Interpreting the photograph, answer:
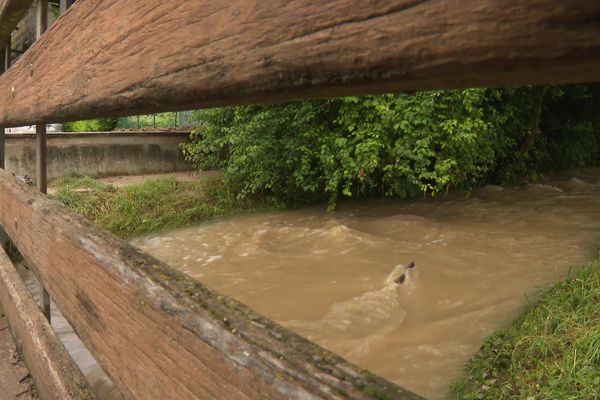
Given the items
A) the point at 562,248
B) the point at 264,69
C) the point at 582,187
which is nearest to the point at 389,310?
the point at 562,248

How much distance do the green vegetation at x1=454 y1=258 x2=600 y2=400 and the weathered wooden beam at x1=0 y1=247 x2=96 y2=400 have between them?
2769 millimetres

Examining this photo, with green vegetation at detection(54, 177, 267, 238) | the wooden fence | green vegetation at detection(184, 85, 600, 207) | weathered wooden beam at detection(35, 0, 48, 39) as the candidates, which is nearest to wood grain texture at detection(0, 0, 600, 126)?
the wooden fence

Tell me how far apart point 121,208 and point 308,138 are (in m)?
3.65

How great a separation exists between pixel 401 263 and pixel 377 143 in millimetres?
2238

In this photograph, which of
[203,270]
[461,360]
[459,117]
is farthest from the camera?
[459,117]

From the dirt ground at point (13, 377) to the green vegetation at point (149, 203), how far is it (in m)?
5.72

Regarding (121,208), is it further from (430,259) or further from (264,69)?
(264,69)

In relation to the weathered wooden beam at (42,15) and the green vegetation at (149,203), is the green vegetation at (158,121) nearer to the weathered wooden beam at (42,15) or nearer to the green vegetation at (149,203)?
the green vegetation at (149,203)

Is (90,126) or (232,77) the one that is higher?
(90,126)

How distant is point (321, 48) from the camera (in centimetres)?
52

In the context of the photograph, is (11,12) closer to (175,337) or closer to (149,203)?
(175,337)

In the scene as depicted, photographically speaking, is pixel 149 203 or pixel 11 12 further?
pixel 149 203

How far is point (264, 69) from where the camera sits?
0.60 metres

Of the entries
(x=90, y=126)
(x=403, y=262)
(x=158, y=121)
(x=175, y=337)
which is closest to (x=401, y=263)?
(x=403, y=262)
